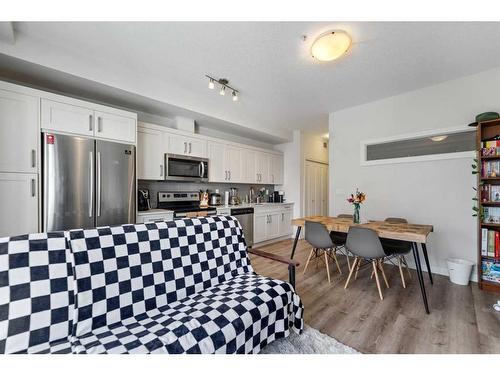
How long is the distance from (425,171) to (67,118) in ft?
14.9

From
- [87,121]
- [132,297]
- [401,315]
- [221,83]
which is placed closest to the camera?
[132,297]

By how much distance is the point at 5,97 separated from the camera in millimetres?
1950

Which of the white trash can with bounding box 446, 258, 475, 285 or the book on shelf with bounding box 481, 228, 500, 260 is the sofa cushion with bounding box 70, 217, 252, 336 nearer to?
the white trash can with bounding box 446, 258, 475, 285

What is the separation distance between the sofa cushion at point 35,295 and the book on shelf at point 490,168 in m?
3.89

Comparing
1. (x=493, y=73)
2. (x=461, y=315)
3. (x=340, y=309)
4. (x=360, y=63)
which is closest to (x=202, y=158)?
(x=360, y=63)

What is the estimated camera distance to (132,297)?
131cm

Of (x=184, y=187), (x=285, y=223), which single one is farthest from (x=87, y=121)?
(x=285, y=223)

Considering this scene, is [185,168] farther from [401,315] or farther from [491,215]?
[491,215]

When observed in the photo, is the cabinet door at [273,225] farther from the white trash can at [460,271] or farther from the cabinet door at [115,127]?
the cabinet door at [115,127]

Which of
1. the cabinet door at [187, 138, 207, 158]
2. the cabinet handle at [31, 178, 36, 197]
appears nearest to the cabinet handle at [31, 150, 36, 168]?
the cabinet handle at [31, 178, 36, 197]

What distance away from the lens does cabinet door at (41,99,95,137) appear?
7.07 feet

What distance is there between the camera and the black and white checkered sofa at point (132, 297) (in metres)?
1.03
